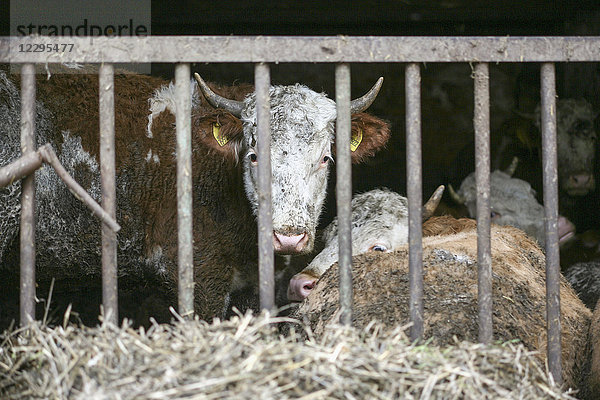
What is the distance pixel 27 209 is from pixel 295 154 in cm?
198

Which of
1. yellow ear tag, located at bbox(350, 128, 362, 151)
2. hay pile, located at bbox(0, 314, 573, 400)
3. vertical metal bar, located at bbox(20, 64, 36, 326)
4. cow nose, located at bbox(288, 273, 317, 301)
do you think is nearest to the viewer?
hay pile, located at bbox(0, 314, 573, 400)

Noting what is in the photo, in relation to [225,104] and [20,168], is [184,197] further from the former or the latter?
[225,104]

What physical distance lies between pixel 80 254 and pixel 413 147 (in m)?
3.10

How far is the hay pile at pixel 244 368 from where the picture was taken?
1994mm

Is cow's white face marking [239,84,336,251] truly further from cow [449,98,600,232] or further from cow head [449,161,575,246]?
cow [449,98,600,232]

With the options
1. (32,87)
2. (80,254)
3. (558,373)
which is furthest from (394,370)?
(80,254)

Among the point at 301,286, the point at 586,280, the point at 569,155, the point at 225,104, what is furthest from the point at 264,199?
the point at 569,155

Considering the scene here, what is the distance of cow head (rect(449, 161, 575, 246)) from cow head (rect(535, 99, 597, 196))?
88 centimetres

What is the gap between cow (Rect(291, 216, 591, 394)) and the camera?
2.94 meters

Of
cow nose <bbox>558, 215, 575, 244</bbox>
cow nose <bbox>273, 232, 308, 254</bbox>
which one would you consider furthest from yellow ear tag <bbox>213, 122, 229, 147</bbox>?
cow nose <bbox>558, 215, 575, 244</bbox>

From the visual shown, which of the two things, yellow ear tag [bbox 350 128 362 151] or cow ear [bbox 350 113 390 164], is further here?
yellow ear tag [bbox 350 128 362 151]

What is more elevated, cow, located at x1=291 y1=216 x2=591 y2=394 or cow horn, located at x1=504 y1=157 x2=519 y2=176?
cow horn, located at x1=504 y1=157 x2=519 y2=176

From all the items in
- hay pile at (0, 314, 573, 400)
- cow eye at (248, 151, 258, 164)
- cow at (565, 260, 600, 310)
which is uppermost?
cow eye at (248, 151, 258, 164)

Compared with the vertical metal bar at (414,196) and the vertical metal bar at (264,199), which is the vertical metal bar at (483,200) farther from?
the vertical metal bar at (264,199)
